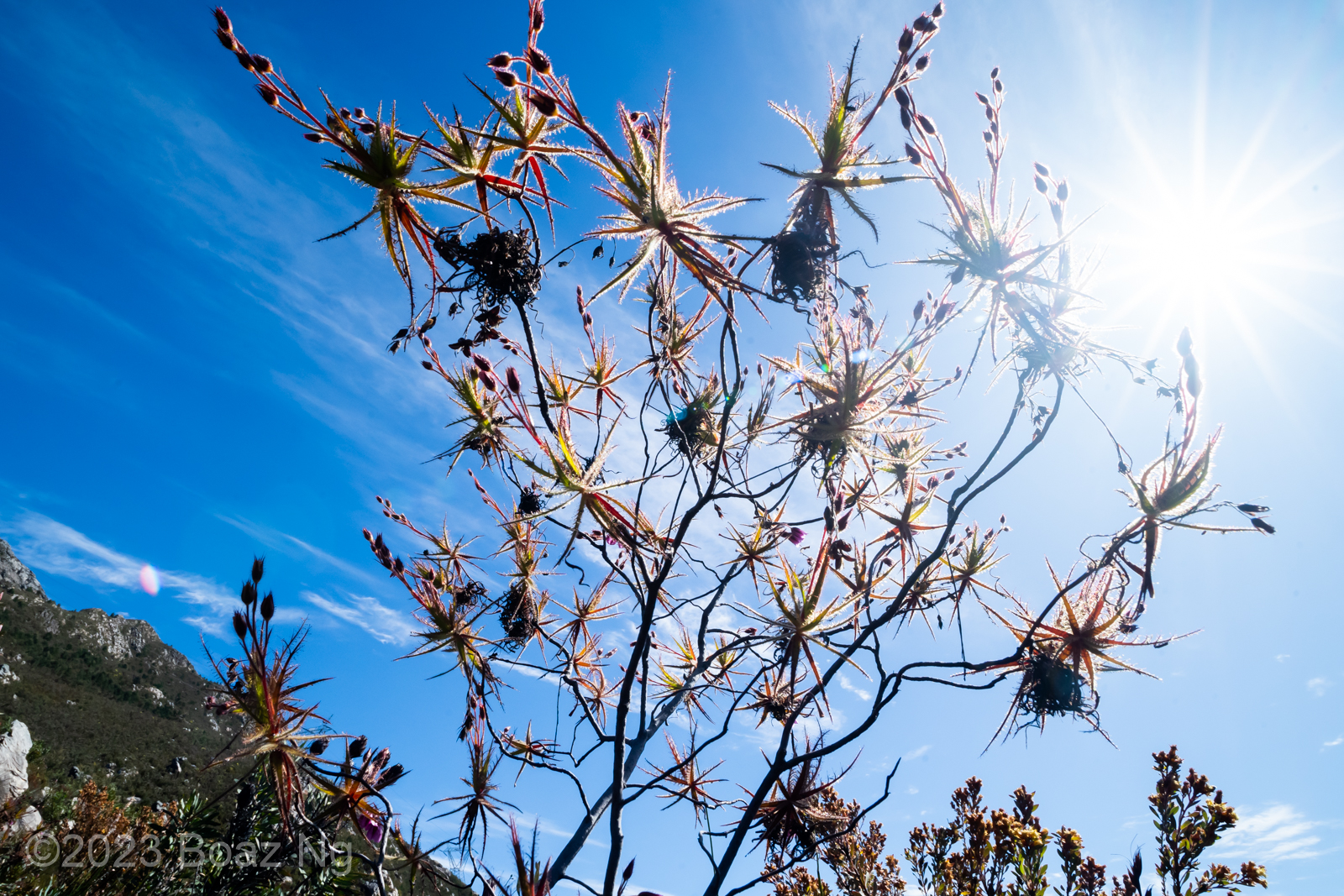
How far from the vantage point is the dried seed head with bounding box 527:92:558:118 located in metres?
1.82

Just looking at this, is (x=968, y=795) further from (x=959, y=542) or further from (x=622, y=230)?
(x=622, y=230)

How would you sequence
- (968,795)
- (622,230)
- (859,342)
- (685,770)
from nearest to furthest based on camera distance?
(622,230), (859,342), (685,770), (968,795)

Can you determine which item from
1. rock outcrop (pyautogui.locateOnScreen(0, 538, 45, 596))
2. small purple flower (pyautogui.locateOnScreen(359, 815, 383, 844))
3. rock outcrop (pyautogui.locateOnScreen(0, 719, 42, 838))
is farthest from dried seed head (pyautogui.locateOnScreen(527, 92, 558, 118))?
rock outcrop (pyautogui.locateOnScreen(0, 538, 45, 596))

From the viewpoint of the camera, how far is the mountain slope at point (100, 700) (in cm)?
2847

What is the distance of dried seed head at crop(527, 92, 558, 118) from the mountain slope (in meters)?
17.6

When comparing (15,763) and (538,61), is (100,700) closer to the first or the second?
(15,763)

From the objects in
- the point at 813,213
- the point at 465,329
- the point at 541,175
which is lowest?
the point at 465,329

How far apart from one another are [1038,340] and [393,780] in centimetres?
333

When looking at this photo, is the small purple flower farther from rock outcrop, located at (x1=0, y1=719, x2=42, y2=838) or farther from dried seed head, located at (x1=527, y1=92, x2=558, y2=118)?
rock outcrop, located at (x1=0, y1=719, x2=42, y2=838)

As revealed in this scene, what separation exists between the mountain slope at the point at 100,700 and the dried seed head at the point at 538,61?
1766cm

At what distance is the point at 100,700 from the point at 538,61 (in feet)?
198

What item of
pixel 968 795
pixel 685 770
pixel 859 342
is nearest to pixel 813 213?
pixel 859 342

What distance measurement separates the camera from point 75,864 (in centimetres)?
716

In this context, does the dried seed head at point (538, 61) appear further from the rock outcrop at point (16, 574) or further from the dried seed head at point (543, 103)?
the rock outcrop at point (16, 574)
